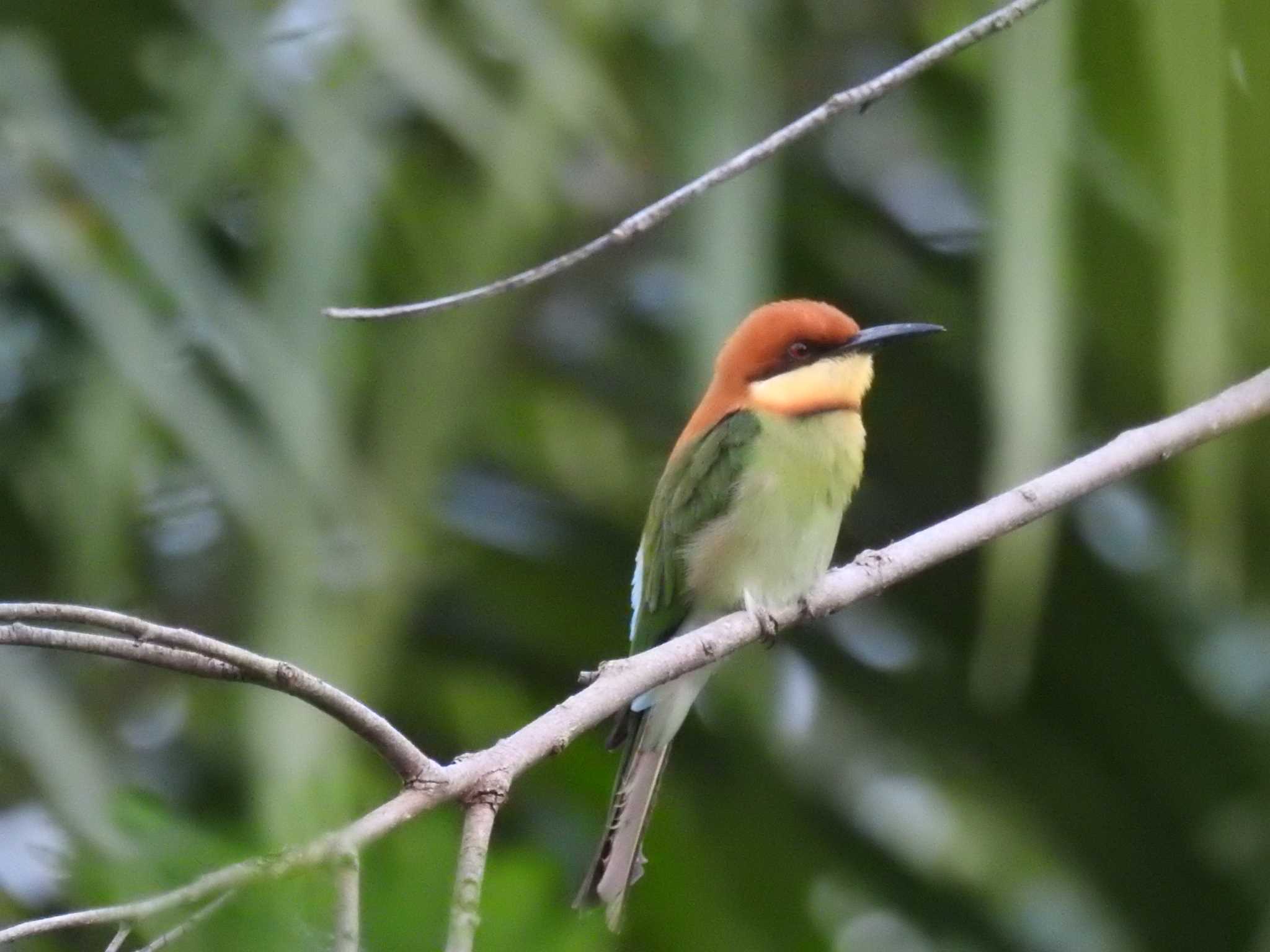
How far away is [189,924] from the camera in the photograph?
3.54 ft

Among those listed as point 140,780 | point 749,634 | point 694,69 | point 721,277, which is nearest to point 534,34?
point 694,69

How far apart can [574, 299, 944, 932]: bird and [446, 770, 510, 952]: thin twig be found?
89 centimetres

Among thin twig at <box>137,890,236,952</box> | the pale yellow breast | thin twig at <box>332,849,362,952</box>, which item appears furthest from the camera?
the pale yellow breast

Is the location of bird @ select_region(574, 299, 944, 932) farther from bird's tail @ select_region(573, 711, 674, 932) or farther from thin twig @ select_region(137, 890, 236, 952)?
thin twig @ select_region(137, 890, 236, 952)

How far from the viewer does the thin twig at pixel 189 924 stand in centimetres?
107

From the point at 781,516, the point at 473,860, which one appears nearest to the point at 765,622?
the point at 781,516

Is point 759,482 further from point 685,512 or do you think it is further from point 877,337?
point 877,337

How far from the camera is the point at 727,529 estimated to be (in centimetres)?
215

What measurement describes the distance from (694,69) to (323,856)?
4.21 feet

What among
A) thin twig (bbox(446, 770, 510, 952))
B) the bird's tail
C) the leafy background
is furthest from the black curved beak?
thin twig (bbox(446, 770, 510, 952))

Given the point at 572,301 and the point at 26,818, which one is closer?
the point at 26,818

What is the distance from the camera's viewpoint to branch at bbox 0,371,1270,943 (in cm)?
108

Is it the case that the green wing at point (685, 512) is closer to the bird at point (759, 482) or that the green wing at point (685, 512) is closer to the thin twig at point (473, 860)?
the bird at point (759, 482)

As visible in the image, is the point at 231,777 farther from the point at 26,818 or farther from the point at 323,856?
the point at 323,856
